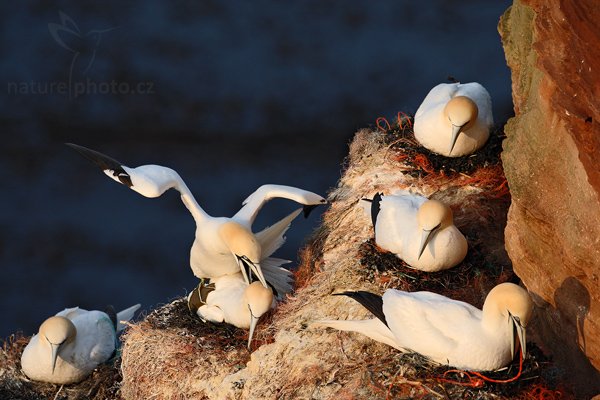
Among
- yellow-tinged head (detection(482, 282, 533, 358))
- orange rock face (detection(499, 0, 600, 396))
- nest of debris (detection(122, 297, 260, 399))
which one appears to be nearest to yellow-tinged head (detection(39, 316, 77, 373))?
nest of debris (detection(122, 297, 260, 399))

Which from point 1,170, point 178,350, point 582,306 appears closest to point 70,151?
point 1,170

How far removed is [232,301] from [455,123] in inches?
68.2

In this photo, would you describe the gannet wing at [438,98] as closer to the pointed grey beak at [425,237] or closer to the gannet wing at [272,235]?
the gannet wing at [272,235]

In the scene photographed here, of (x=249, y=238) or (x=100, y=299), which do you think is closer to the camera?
(x=249, y=238)

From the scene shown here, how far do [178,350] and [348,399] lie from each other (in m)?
1.74

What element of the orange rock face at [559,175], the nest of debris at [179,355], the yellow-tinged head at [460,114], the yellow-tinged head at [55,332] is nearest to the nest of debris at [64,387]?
the yellow-tinged head at [55,332]

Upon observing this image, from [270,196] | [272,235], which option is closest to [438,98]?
[270,196]

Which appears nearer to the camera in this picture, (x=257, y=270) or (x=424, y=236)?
(x=424, y=236)

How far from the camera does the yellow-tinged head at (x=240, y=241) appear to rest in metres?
9.32

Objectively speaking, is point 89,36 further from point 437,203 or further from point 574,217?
point 574,217

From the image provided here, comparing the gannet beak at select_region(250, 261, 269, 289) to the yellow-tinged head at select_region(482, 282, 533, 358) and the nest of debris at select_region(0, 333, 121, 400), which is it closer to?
the nest of debris at select_region(0, 333, 121, 400)

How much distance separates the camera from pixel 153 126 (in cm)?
1625

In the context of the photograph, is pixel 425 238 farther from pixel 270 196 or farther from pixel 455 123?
pixel 270 196

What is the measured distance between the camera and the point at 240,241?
9.31m
